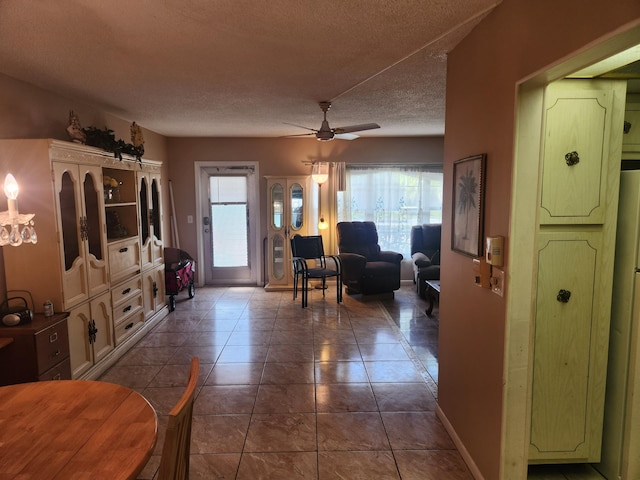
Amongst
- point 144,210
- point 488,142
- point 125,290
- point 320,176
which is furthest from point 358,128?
point 125,290

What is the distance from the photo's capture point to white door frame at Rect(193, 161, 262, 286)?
641 centimetres

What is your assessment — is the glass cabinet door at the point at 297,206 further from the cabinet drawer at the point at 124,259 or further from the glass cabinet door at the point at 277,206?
the cabinet drawer at the point at 124,259

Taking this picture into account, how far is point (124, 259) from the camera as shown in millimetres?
3955

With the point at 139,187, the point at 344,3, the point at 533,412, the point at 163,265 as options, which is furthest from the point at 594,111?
the point at 163,265

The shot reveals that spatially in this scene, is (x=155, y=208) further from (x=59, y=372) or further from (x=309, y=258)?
(x=59, y=372)

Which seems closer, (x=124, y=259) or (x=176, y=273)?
(x=124, y=259)

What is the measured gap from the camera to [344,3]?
Result: 184 cm

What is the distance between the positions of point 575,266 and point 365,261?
3.75 meters

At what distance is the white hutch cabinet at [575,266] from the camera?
194 cm

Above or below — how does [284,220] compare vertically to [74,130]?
below

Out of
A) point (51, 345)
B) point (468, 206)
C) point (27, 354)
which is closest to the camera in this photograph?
point (468, 206)

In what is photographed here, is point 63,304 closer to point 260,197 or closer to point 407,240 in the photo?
point 260,197

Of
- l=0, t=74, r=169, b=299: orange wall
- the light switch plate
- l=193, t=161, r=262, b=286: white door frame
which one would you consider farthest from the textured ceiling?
l=193, t=161, r=262, b=286: white door frame

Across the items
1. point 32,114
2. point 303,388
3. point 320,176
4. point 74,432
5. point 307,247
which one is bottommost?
point 303,388
